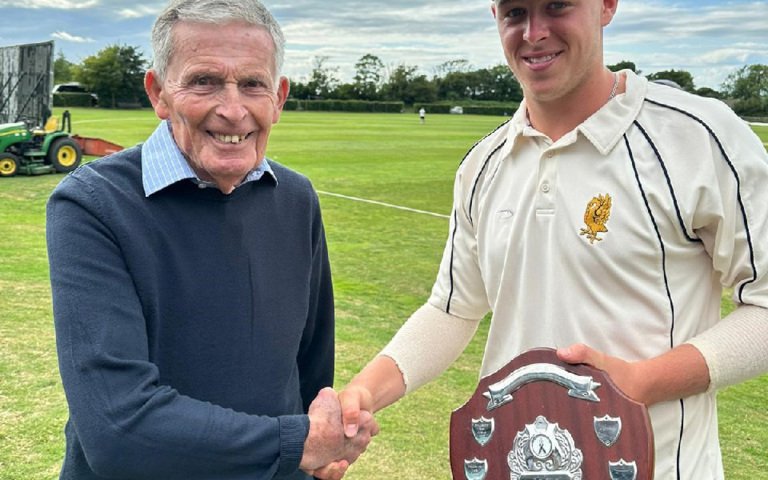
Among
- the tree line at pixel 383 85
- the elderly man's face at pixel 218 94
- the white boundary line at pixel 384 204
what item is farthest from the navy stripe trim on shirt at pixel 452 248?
the tree line at pixel 383 85

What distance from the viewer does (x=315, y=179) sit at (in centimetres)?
1731

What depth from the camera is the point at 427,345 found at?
245cm

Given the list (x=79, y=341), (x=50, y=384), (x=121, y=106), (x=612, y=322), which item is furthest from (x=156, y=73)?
(x=121, y=106)

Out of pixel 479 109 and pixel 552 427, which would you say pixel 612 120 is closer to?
pixel 552 427

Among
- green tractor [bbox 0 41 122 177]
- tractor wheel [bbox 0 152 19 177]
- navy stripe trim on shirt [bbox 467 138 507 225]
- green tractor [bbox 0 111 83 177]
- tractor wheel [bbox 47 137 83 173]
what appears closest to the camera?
navy stripe trim on shirt [bbox 467 138 507 225]

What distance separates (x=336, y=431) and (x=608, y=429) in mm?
712

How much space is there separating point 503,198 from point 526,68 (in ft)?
1.07

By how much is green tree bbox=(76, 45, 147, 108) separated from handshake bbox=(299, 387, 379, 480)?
70896 mm

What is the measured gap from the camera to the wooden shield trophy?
5.74 ft

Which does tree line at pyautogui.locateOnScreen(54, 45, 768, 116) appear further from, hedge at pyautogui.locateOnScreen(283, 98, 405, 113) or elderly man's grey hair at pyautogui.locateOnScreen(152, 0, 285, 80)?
elderly man's grey hair at pyautogui.locateOnScreen(152, 0, 285, 80)

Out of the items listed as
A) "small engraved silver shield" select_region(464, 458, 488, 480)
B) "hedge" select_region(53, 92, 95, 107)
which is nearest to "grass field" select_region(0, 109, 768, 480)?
"small engraved silver shield" select_region(464, 458, 488, 480)

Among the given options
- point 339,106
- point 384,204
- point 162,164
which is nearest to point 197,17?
point 162,164

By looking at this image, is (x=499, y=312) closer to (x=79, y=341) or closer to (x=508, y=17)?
(x=508, y=17)

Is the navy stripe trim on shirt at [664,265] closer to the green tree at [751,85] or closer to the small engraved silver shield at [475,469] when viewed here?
the small engraved silver shield at [475,469]
